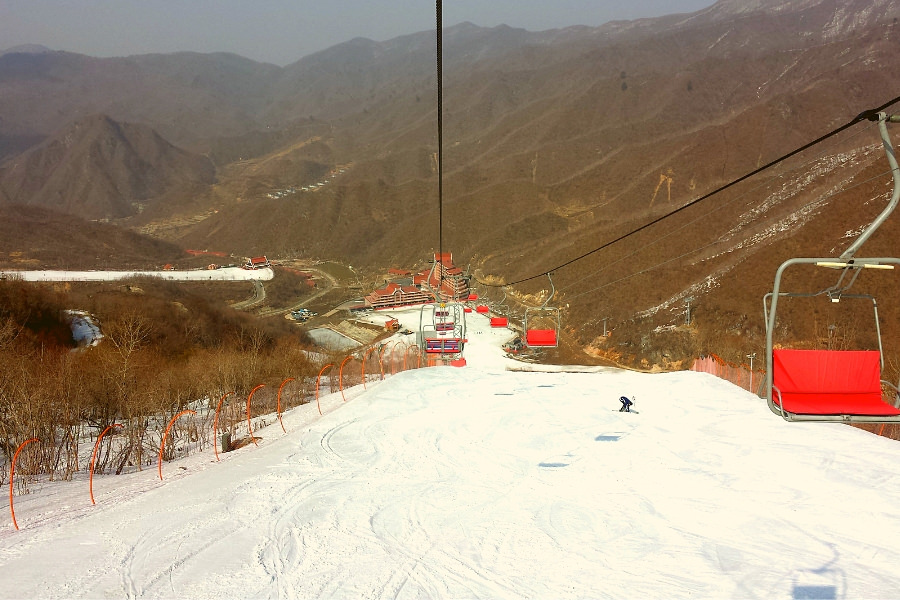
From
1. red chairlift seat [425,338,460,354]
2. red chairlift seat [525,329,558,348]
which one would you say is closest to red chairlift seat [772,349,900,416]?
red chairlift seat [525,329,558,348]

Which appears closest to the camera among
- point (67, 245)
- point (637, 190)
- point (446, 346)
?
point (446, 346)

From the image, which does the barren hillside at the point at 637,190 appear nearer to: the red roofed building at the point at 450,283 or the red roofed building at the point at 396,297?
the red roofed building at the point at 450,283

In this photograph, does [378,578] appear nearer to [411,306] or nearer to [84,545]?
[84,545]

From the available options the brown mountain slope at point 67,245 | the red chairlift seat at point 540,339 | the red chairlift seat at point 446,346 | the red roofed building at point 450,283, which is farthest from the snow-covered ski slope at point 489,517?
the brown mountain slope at point 67,245

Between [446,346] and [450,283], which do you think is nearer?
[446,346]

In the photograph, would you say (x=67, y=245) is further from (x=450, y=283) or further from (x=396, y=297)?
(x=450, y=283)

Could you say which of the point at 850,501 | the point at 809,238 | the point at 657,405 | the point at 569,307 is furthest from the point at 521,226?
the point at 850,501

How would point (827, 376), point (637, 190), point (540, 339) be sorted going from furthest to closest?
point (637, 190) → point (540, 339) → point (827, 376)

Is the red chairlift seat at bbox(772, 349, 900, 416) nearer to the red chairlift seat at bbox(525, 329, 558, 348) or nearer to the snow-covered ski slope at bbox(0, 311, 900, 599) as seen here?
the snow-covered ski slope at bbox(0, 311, 900, 599)

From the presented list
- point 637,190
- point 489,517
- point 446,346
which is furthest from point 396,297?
point 489,517
